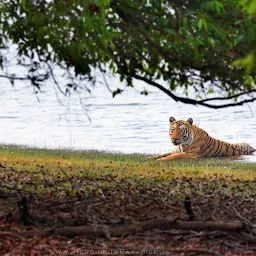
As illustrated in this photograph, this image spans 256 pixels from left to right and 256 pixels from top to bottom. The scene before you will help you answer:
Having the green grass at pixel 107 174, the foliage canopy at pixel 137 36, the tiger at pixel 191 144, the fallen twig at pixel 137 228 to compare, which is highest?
the foliage canopy at pixel 137 36

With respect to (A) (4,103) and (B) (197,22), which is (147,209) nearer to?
(B) (197,22)

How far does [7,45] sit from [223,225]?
3.72 metres

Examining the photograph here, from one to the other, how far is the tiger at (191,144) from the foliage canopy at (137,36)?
10757mm

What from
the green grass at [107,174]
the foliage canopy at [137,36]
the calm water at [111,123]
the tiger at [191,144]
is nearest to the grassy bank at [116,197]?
the green grass at [107,174]

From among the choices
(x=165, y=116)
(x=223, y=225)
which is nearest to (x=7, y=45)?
(x=223, y=225)

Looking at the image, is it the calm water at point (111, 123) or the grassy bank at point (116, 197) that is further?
the calm water at point (111, 123)

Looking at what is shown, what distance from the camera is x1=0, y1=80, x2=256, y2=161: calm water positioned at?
28875 millimetres

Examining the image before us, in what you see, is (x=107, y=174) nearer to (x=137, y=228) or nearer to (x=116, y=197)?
(x=116, y=197)

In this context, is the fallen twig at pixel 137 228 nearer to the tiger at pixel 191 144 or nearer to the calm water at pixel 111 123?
the tiger at pixel 191 144

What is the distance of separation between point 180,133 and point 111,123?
1302 cm

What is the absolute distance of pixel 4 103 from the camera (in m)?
45.7

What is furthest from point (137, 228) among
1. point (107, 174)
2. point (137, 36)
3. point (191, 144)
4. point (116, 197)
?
point (191, 144)

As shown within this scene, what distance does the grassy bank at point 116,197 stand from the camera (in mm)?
10031

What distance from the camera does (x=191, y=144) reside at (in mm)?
23750
